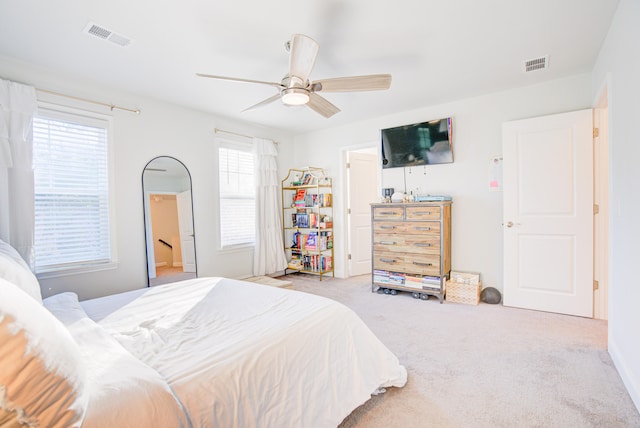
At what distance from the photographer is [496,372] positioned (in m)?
2.06

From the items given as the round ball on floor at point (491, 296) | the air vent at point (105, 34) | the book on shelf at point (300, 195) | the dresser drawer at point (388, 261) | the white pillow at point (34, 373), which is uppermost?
the air vent at point (105, 34)

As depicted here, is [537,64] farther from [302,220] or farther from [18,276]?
[18,276]

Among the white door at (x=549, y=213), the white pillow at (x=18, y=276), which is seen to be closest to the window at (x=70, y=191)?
the white pillow at (x=18, y=276)

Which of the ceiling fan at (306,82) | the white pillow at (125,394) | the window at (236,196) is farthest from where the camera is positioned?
the window at (236,196)

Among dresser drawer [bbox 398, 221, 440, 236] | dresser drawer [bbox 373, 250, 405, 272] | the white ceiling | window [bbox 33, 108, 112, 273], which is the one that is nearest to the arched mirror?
window [bbox 33, 108, 112, 273]

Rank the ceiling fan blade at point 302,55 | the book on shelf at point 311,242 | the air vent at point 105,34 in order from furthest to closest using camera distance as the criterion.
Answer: the book on shelf at point 311,242 → the air vent at point 105,34 → the ceiling fan blade at point 302,55

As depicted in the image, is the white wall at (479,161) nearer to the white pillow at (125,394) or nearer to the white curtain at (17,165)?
the white pillow at (125,394)

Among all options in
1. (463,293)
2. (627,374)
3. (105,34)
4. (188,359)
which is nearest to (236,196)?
(105,34)

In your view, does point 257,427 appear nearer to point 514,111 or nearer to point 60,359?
point 60,359

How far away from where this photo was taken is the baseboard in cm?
168

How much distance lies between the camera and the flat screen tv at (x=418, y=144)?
3.88 metres

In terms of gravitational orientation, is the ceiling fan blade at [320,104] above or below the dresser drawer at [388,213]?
above

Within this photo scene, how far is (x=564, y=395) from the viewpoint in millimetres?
1796

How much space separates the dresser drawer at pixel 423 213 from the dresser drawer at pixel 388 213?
0.36 feet
